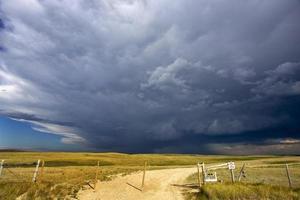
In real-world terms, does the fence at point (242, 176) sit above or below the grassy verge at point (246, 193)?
above

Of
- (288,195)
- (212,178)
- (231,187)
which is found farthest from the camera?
(212,178)

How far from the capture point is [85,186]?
82.5ft

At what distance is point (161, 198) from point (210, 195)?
3.64 meters

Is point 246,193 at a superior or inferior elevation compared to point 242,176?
inferior

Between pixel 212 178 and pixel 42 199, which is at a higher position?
pixel 212 178

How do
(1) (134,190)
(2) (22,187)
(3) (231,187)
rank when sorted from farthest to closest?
(1) (134,190) → (2) (22,187) → (3) (231,187)

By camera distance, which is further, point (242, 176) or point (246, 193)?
point (242, 176)

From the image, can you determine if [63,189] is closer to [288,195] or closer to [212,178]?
[212,178]

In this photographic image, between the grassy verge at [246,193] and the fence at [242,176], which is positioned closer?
the grassy verge at [246,193]

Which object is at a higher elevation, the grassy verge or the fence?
the fence

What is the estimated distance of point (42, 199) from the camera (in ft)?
63.1

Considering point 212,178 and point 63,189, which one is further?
point 212,178

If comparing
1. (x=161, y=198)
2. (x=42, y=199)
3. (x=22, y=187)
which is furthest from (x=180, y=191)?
(x=22, y=187)

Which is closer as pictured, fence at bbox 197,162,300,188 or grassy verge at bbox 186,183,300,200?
grassy verge at bbox 186,183,300,200
